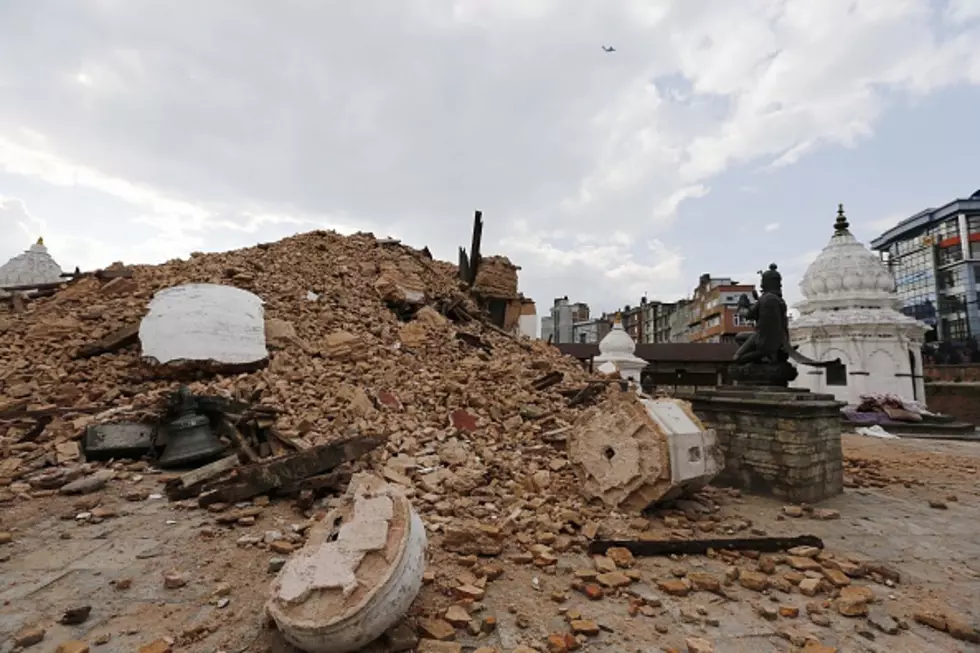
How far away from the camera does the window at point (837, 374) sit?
14.0 metres

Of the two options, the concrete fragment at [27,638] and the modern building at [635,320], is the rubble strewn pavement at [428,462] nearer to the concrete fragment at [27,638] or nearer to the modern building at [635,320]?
the concrete fragment at [27,638]

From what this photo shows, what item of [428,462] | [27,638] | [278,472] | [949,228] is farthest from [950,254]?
[27,638]

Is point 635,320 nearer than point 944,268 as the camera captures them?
No

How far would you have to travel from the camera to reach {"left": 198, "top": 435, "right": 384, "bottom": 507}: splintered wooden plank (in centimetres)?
436

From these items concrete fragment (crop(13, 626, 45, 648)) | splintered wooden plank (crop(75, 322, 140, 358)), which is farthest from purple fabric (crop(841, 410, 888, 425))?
splintered wooden plank (crop(75, 322, 140, 358))

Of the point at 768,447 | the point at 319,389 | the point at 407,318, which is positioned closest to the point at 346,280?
the point at 407,318

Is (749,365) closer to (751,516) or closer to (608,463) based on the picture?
(751,516)

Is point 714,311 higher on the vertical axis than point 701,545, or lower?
higher

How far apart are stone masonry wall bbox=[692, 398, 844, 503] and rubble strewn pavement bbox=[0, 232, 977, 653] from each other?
1.34ft

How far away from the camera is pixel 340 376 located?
23.1 feet

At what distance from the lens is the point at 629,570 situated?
11.4ft

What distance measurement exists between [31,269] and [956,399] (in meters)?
32.7

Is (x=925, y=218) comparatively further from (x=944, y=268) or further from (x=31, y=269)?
(x=31, y=269)

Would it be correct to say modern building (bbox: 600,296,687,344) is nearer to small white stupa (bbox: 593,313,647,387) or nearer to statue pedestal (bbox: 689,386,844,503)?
small white stupa (bbox: 593,313,647,387)
